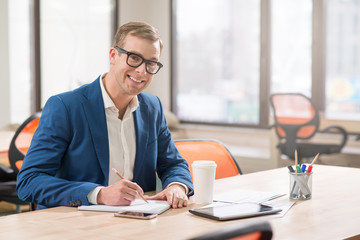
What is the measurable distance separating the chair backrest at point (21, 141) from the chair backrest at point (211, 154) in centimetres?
117

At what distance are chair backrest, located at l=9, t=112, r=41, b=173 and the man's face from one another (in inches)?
54.6

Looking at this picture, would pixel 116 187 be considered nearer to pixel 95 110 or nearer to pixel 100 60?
pixel 95 110

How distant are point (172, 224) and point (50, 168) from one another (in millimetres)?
526

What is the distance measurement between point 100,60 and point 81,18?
0.58m

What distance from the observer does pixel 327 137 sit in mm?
5809

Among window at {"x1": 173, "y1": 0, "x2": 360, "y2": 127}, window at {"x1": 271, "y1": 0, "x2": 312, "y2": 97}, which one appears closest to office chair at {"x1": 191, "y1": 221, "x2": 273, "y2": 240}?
window at {"x1": 173, "y1": 0, "x2": 360, "y2": 127}

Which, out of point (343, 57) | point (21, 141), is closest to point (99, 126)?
point (21, 141)

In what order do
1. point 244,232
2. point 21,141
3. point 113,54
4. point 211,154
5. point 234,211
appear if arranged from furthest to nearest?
point 21,141 < point 211,154 < point 113,54 < point 234,211 < point 244,232

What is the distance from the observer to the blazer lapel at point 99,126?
6.12 feet

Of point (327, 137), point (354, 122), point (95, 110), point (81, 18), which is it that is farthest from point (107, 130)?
point (81, 18)

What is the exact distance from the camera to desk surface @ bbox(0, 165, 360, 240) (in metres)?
1.36

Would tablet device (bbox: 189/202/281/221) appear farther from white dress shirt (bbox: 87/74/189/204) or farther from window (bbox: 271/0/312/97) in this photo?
window (bbox: 271/0/312/97)

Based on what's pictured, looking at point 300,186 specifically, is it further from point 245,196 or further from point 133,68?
point 133,68

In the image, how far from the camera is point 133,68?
1.87 metres
